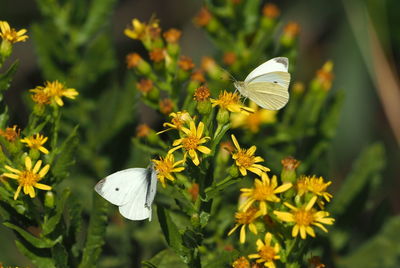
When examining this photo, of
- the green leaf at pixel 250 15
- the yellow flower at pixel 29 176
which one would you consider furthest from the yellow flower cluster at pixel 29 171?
the green leaf at pixel 250 15

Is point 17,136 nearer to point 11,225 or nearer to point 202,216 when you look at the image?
point 11,225

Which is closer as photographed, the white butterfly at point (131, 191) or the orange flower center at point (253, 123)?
the white butterfly at point (131, 191)

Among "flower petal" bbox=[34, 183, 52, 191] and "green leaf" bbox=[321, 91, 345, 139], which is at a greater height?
"green leaf" bbox=[321, 91, 345, 139]

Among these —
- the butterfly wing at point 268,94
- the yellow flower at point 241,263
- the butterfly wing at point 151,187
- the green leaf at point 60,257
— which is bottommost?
the green leaf at point 60,257

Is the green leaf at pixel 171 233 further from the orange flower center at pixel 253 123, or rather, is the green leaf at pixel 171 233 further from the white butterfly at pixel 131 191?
the orange flower center at pixel 253 123

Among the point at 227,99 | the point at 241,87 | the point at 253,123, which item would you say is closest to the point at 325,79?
the point at 253,123

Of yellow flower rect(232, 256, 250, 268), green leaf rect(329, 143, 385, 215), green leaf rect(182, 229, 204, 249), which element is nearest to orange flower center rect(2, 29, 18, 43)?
green leaf rect(182, 229, 204, 249)

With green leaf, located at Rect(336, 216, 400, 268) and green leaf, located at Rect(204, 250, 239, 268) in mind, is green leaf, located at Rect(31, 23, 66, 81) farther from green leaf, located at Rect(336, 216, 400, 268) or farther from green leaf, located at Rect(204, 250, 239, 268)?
green leaf, located at Rect(336, 216, 400, 268)
